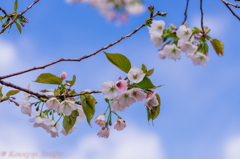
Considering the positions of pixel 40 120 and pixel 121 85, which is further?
pixel 40 120

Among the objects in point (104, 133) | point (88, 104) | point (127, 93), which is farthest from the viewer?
point (104, 133)

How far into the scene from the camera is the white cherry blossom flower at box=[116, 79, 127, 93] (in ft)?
3.58

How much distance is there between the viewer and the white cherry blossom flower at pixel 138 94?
1.08 meters

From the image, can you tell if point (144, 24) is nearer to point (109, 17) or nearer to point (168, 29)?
point (168, 29)

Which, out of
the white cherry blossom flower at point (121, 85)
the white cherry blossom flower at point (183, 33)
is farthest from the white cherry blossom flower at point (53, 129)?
the white cherry blossom flower at point (183, 33)

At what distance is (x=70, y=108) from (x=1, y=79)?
1.12 feet

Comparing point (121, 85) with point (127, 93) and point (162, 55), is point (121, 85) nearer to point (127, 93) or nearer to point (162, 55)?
point (127, 93)

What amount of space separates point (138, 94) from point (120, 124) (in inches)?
9.2

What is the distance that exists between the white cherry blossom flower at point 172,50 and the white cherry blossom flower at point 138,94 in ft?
0.89

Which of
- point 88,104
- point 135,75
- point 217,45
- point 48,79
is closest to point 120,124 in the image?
point 88,104

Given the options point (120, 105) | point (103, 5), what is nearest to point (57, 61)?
point (120, 105)

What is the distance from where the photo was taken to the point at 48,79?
1128 millimetres

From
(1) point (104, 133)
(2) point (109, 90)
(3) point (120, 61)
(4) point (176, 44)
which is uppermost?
(4) point (176, 44)

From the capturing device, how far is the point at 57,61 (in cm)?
121
